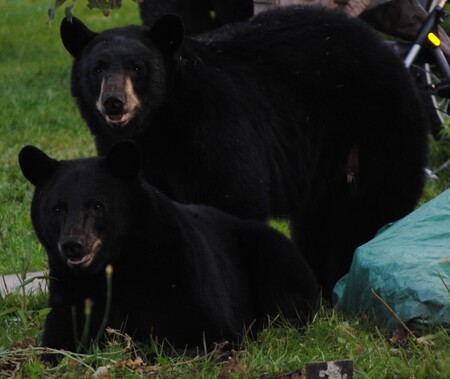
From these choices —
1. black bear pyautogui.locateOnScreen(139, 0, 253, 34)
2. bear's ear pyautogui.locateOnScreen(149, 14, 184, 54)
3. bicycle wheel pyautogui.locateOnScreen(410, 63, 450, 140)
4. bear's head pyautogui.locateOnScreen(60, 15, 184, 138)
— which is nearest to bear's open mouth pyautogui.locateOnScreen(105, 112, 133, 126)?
bear's head pyautogui.locateOnScreen(60, 15, 184, 138)

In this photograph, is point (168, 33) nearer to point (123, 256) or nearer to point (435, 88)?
point (123, 256)

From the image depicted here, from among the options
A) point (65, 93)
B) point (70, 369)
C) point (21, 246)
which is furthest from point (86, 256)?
point (65, 93)

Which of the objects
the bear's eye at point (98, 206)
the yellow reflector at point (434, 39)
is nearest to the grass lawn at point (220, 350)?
the bear's eye at point (98, 206)

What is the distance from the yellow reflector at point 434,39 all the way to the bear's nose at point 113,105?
3.72 meters

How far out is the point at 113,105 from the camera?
18.6 ft

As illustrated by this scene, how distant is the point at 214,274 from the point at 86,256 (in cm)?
68

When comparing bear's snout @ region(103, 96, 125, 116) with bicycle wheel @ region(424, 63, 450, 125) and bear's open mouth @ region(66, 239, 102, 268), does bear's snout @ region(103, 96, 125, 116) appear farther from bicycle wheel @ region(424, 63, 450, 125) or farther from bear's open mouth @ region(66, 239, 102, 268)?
bicycle wheel @ region(424, 63, 450, 125)

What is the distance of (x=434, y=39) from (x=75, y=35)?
12.2 feet

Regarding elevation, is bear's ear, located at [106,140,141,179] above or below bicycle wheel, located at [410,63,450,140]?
above

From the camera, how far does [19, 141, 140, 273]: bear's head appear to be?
4422 mm

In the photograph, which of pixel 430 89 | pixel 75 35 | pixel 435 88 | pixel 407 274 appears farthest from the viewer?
pixel 430 89

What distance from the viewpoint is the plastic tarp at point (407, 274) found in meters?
4.91

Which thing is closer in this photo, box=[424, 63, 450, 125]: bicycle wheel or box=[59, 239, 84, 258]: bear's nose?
box=[59, 239, 84, 258]: bear's nose

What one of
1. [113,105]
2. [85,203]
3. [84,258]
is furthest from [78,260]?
[113,105]
